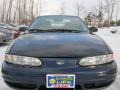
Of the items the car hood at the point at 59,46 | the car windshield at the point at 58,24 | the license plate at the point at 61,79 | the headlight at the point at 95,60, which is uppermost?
the car windshield at the point at 58,24

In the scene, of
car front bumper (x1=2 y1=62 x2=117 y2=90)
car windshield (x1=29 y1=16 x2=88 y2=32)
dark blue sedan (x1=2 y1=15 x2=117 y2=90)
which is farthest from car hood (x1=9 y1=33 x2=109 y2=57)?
car windshield (x1=29 y1=16 x2=88 y2=32)

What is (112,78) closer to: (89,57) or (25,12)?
(89,57)

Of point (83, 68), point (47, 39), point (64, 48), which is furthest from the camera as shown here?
point (47, 39)

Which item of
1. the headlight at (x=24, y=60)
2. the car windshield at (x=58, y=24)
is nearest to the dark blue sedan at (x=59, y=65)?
the headlight at (x=24, y=60)

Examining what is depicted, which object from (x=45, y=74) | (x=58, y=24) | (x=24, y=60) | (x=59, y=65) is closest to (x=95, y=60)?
(x=59, y=65)

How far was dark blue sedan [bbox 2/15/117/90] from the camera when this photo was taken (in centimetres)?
380

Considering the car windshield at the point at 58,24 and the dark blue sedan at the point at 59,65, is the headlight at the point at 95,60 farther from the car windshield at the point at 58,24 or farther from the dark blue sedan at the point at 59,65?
the car windshield at the point at 58,24

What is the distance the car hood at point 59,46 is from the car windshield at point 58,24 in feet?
2.91

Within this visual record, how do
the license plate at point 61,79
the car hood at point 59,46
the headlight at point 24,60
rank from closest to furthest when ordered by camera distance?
the license plate at point 61,79, the headlight at point 24,60, the car hood at point 59,46

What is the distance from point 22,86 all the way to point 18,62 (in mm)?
307

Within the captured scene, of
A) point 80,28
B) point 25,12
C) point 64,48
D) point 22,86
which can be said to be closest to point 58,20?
point 80,28

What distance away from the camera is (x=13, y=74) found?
388 cm

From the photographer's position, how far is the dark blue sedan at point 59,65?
12.5ft

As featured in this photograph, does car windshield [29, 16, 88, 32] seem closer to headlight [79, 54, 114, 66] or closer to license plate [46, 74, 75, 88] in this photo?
headlight [79, 54, 114, 66]
